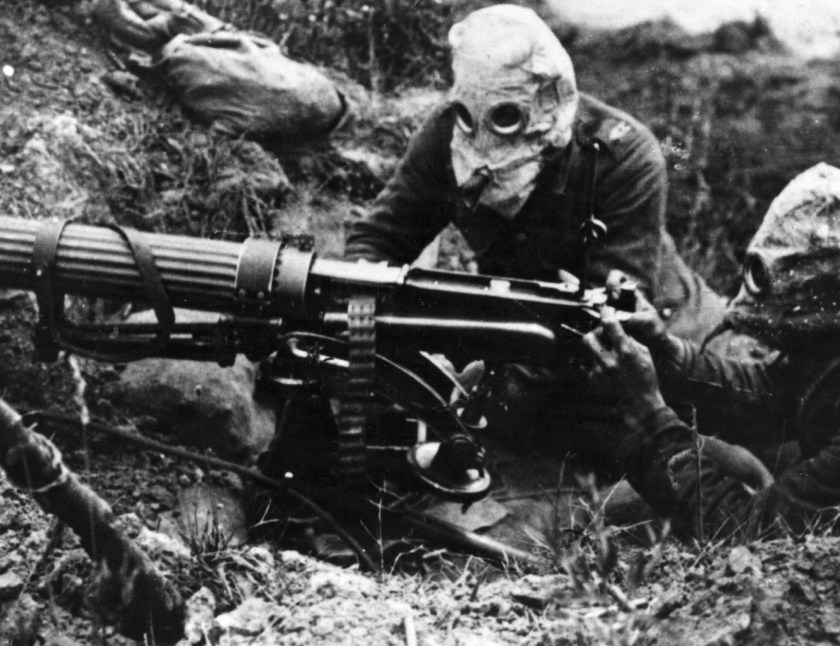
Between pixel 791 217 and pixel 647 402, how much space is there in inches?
26.2

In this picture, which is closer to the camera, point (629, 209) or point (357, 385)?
point (357, 385)

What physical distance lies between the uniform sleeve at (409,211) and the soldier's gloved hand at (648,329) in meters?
1.06

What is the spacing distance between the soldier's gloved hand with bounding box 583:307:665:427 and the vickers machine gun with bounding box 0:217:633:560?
0.15 feet

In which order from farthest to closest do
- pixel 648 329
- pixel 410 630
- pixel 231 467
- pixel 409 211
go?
pixel 409 211, pixel 231 467, pixel 648 329, pixel 410 630

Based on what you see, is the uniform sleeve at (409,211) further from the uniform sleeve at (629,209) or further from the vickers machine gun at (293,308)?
the vickers machine gun at (293,308)

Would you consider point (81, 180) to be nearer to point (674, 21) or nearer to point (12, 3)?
point (12, 3)

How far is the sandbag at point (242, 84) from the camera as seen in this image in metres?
4.11

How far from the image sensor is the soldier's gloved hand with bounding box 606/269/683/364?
9.56ft

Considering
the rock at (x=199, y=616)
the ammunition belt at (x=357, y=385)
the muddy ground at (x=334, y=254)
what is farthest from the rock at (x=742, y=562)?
the rock at (x=199, y=616)

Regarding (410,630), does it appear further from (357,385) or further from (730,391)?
(730,391)

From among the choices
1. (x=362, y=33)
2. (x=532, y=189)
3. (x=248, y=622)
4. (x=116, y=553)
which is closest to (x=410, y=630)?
(x=248, y=622)

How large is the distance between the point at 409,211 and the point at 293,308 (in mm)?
1237

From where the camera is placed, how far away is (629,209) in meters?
3.58

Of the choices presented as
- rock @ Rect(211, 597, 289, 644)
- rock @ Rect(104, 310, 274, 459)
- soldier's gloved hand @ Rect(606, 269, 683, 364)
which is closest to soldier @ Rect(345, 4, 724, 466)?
soldier's gloved hand @ Rect(606, 269, 683, 364)
